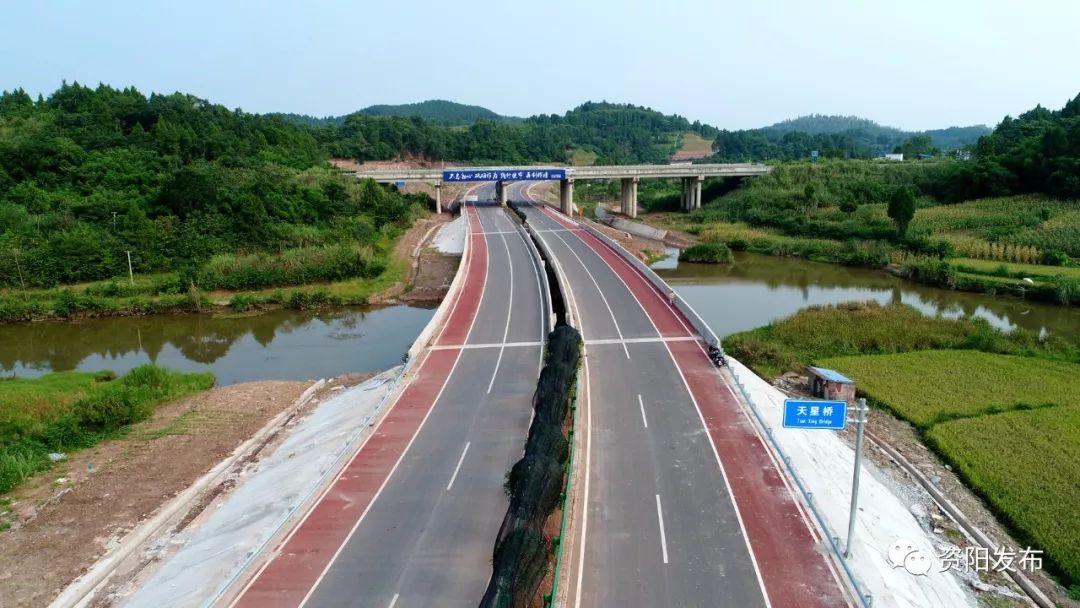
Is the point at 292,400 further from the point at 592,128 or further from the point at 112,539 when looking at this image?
the point at 592,128

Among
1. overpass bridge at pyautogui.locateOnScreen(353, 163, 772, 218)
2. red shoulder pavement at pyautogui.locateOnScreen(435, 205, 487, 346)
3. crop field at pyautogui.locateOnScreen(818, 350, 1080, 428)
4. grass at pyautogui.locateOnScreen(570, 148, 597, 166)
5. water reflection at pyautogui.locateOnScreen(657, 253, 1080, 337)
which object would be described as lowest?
crop field at pyautogui.locateOnScreen(818, 350, 1080, 428)

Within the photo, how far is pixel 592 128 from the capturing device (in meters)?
199

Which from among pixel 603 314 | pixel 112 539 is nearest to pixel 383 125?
pixel 603 314

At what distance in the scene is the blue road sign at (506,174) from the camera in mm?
76938

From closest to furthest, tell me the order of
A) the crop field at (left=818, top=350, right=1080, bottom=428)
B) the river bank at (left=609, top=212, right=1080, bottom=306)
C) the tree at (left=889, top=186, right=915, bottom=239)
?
1. the crop field at (left=818, top=350, right=1080, bottom=428)
2. the river bank at (left=609, top=212, right=1080, bottom=306)
3. the tree at (left=889, top=186, right=915, bottom=239)

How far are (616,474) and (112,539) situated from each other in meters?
13.5

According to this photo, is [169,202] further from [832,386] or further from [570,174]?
[832,386]

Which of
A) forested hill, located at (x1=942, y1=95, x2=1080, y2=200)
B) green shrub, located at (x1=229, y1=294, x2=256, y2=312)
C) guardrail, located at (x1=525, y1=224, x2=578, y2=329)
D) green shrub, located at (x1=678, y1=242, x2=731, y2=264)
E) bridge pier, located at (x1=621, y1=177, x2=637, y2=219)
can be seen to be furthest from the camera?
bridge pier, located at (x1=621, y1=177, x2=637, y2=219)

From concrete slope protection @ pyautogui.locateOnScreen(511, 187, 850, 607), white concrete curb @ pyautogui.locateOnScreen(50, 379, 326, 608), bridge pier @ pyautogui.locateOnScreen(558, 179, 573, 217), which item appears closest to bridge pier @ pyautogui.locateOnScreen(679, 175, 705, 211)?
bridge pier @ pyautogui.locateOnScreen(558, 179, 573, 217)

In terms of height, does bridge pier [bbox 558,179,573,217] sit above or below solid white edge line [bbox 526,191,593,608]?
above

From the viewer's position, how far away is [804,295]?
4672 cm

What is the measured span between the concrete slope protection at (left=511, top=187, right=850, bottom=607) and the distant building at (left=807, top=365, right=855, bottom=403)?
390cm

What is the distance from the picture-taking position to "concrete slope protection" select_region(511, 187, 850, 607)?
13742 mm

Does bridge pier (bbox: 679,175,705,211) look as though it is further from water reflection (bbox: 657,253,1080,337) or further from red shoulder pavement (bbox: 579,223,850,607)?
red shoulder pavement (bbox: 579,223,850,607)
